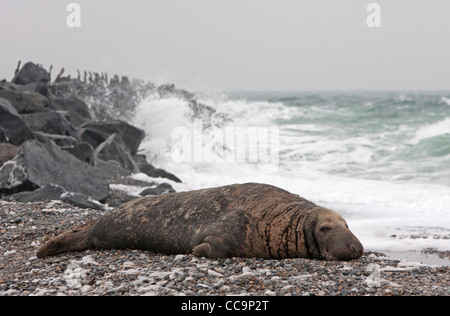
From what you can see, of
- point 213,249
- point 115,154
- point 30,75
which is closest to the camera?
point 213,249

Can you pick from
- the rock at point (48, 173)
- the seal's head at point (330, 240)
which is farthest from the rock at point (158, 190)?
the seal's head at point (330, 240)

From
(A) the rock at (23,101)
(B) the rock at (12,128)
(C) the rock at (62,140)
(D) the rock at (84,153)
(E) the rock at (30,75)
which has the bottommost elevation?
(D) the rock at (84,153)

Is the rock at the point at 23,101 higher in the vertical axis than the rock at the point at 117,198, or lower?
higher

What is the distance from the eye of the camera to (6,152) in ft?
41.0

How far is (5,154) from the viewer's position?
12383mm

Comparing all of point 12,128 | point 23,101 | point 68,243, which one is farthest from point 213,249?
point 23,101

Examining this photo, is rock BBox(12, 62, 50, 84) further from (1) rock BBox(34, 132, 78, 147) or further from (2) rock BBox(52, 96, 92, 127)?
(1) rock BBox(34, 132, 78, 147)

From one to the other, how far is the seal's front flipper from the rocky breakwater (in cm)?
459

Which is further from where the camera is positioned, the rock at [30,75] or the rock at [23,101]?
the rock at [30,75]

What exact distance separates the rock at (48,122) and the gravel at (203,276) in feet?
36.5

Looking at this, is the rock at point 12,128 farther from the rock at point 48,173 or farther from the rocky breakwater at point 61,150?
the rock at point 48,173

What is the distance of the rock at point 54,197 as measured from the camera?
9.33 meters

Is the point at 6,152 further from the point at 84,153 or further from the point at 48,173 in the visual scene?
the point at 48,173

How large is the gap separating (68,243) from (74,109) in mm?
17274
